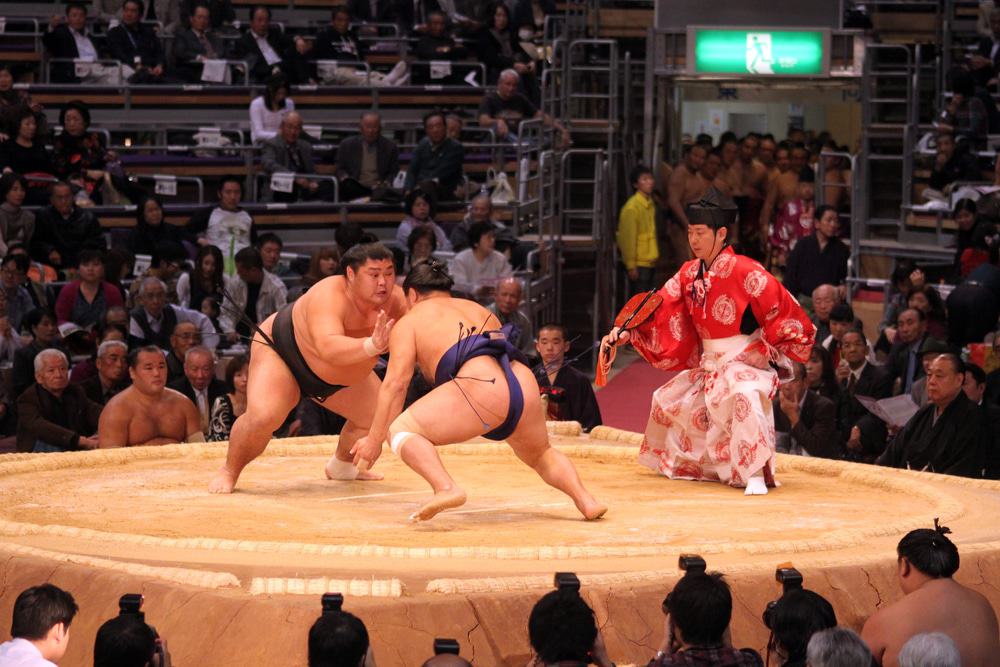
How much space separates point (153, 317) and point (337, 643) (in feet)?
12.6

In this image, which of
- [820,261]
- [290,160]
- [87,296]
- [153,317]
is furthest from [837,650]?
[290,160]

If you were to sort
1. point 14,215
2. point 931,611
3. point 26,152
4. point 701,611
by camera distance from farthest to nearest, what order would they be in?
point 26,152 < point 14,215 < point 931,611 < point 701,611

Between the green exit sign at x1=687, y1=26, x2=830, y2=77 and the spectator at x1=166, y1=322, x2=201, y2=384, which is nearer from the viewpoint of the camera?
the spectator at x1=166, y1=322, x2=201, y2=384

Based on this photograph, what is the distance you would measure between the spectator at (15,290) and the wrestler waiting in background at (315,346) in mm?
2309

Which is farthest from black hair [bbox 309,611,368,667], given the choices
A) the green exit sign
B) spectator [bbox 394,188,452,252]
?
the green exit sign

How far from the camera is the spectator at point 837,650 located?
8.36ft

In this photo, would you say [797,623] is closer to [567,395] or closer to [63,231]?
[567,395]

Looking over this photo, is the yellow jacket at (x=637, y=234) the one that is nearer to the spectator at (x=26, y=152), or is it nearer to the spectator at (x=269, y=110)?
the spectator at (x=269, y=110)

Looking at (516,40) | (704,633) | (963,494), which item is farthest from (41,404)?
(516,40)

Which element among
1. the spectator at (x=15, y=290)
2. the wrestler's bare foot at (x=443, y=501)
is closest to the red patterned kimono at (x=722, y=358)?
the wrestler's bare foot at (x=443, y=501)

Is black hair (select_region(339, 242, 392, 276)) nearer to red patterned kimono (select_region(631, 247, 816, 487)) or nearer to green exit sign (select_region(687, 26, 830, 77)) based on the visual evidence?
red patterned kimono (select_region(631, 247, 816, 487))

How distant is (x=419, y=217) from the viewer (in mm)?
7684

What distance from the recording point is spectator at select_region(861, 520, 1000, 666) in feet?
9.89

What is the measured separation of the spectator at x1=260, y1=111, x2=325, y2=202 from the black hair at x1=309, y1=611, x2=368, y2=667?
5.68 meters
